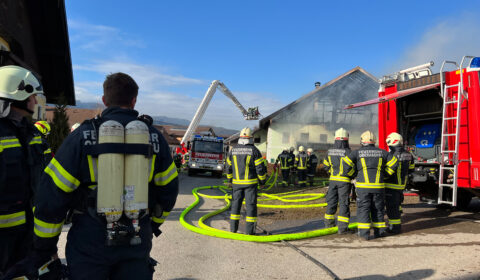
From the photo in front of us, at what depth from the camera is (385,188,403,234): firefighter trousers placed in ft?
18.9

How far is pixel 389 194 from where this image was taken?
587cm

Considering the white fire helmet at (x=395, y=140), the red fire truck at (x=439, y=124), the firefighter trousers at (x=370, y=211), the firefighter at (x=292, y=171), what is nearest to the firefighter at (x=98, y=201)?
the firefighter trousers at (x=370, y=211)

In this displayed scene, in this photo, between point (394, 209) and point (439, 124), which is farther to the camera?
point (439, 124)

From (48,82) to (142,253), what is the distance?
47.7ft

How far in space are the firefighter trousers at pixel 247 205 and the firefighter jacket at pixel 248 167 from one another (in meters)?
0.09

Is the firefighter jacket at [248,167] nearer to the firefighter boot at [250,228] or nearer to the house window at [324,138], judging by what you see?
the firefighter boot at [250,228]

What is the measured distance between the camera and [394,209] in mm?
5785

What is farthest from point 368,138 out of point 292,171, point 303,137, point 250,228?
point 303,137

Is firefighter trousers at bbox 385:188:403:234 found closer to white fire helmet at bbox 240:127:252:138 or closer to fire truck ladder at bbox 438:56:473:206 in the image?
fire truck ladder at bbox 438:56:473:206

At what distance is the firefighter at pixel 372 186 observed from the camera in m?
5.46

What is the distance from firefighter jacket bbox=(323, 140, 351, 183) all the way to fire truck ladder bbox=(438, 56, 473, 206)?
188 cm

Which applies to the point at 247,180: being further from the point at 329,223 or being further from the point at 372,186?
the point at 372,186

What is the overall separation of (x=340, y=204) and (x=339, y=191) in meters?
0.24

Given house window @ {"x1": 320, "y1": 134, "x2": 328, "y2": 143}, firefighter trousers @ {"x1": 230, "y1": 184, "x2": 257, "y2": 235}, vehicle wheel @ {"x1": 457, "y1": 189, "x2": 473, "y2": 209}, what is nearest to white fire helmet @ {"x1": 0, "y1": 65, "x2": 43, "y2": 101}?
firefighter trousers @ {"x1": 230, "y1": 184, "x2": 257, "y2": 235}
